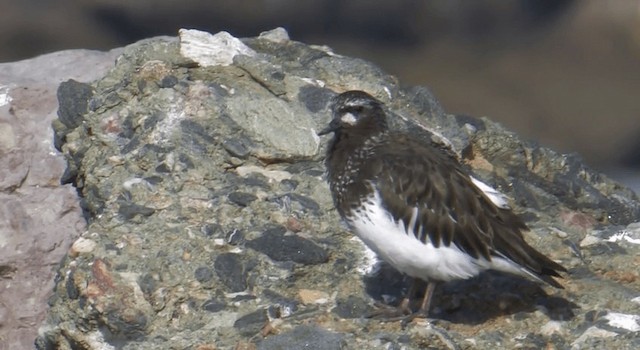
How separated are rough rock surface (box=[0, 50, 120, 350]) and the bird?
167cm

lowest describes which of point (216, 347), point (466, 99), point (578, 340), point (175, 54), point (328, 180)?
point (216, 347)

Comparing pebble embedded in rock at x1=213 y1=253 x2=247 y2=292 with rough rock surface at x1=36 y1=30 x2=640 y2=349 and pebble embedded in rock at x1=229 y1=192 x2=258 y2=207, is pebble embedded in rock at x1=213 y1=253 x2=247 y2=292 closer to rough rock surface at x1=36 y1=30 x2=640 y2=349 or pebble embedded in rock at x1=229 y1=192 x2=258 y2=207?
rough rock surface at x1=36 y1=30 x2=640 y2=349

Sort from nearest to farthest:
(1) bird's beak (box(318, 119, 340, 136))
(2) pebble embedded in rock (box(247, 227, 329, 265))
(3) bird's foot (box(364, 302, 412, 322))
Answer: (3) bird's foot (box(364, 302, 412, 322)), (2) pebble embedded in rock (box(247, 227, 329, 265)), (1) bird's beak (box(318, 119, 340, 136))

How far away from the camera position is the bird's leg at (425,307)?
6.63 metres

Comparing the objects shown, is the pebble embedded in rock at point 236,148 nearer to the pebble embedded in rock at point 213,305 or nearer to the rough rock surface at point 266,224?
the rough rock surface at point 266,224

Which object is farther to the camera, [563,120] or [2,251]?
[563,120]

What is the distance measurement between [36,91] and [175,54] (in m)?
0.82

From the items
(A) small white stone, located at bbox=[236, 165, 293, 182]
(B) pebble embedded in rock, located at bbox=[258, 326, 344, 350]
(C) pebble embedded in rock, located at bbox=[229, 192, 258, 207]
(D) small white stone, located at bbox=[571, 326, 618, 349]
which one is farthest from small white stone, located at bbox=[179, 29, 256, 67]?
(D) small white stone, located at bbox=[571, 326, 618, 349]

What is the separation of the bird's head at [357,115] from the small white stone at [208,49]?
3.78 ft

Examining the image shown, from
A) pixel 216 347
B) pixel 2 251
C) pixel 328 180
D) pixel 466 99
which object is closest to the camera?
pixel 216 347

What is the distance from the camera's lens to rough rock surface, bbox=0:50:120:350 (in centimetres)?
758

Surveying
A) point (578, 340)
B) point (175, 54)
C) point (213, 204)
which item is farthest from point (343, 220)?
point (175, 54)

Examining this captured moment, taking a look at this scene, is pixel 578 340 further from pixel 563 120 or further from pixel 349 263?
pixel 563 120

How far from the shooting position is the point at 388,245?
21.6ft
